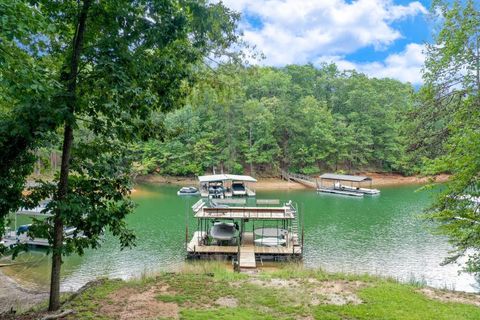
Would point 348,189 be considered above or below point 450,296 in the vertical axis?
above

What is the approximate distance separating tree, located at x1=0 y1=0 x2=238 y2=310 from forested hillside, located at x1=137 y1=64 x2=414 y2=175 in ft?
118

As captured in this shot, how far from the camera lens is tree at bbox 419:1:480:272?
7309mm

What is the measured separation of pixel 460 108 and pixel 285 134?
1664 inches

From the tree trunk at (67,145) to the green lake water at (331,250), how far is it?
6.69m

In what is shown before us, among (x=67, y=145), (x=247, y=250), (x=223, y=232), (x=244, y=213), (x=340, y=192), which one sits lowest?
(x=247, y=250)

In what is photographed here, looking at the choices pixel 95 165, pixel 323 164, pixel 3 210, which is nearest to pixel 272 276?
pixel 95 165

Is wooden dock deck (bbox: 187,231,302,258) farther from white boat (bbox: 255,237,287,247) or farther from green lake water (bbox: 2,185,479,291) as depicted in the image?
green lake water (bbox: 2,185,479,291)

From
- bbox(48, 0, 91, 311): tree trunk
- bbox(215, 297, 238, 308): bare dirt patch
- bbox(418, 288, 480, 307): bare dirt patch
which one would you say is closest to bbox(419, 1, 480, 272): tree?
bbox(418, 288, 480, 307): bare dirt patch

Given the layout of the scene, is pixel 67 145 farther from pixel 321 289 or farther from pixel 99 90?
pixel 321 289

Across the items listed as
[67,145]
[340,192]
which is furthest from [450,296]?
[340,192]

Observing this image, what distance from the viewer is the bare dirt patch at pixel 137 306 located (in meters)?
7.51

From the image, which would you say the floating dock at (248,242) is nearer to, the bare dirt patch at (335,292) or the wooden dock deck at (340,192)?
the bare dirt patch at (335,292)

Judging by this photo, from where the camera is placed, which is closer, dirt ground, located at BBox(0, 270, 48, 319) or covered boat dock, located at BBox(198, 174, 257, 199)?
dirt ground, located at BBox(0, 270, 48, 319)

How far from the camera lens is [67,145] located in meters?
6.94
